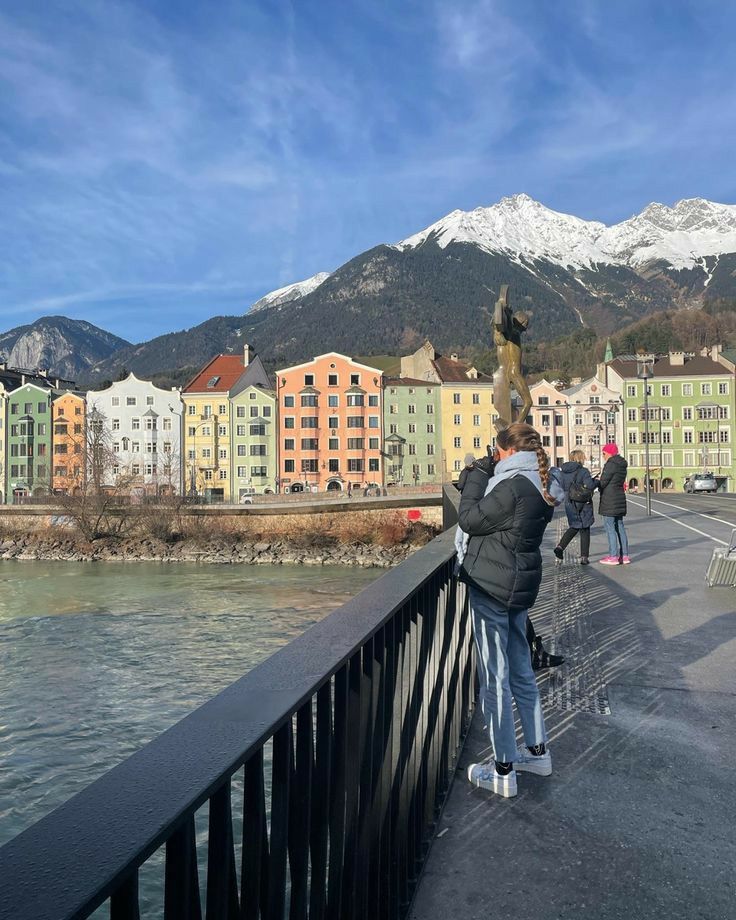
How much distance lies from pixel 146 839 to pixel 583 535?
10.1 metres

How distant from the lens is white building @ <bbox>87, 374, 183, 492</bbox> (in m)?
70.4

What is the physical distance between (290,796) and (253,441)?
223 feet

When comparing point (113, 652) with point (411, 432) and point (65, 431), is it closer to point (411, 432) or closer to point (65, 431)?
point (411, 432)

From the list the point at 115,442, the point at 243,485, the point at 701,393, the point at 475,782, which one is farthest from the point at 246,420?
the point at 475,782

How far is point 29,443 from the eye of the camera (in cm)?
7419

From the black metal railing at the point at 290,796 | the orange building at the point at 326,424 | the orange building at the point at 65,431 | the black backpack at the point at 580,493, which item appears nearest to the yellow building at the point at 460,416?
the orange building at the point at 326,424

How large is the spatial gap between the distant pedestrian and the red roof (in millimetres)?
62269

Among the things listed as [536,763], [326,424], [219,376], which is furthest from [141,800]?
[219,376]

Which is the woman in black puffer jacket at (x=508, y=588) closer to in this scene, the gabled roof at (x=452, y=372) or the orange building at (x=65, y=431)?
the gabled roof at (x=452, y=372)

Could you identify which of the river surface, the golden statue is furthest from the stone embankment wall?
the golden statue

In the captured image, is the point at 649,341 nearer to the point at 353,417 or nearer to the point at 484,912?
the point at 353,417

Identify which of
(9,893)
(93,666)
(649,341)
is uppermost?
(649,341)

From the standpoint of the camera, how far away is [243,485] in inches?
2726

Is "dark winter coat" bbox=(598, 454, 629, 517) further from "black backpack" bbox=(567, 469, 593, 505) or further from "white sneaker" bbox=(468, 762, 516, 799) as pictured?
"white sneaker" bbox=(468, 762, 516, 799)
